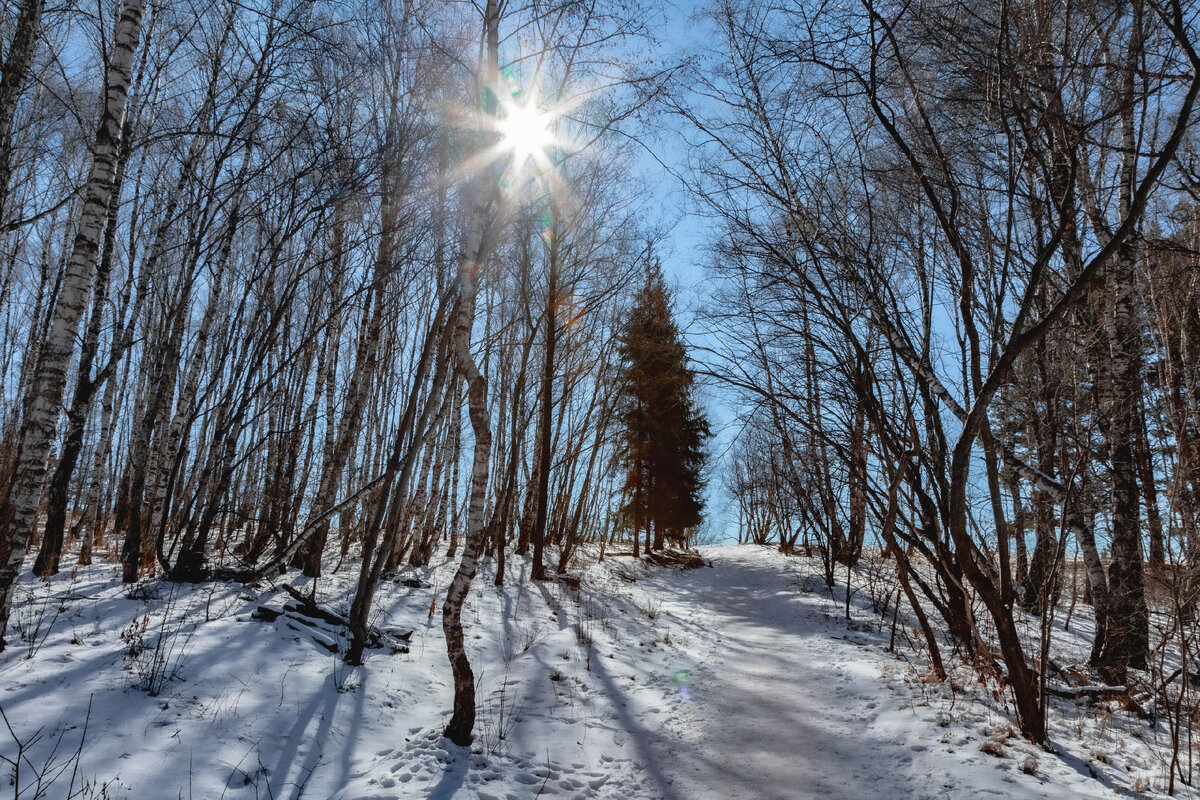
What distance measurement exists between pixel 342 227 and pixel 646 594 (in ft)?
33.4

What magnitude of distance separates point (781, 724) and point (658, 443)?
15985 mm

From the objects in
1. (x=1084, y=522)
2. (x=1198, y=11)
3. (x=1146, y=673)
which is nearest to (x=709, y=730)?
(x=1146, y=673)

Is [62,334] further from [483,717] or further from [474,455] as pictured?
[483,717]

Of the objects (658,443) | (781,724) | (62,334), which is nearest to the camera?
(62,334)

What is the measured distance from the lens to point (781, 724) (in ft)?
17.4

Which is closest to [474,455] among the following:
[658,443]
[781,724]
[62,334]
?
[62,334]

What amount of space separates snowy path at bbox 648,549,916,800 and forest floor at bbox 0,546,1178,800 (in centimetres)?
2

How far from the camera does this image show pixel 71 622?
5191mm

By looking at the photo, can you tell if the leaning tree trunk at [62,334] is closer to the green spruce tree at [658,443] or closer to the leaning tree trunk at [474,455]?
the leaning tree trunk at [474,455]

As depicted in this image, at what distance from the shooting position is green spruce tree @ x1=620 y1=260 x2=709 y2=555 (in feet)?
66.1

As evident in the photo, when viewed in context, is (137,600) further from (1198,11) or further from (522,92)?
(1198,11)

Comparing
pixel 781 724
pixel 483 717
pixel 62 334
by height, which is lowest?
pixel 483 717

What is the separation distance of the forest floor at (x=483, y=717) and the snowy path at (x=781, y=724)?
0.08 ft

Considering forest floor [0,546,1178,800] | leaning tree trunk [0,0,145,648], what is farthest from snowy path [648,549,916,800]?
leaning tree trunk [0,0,145,648]
